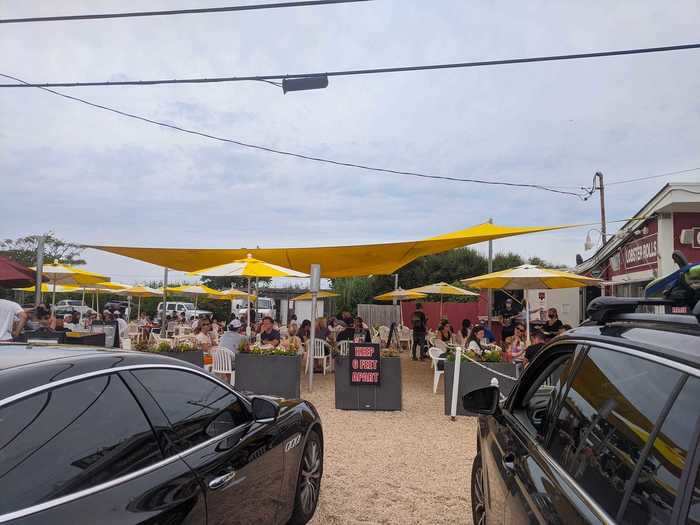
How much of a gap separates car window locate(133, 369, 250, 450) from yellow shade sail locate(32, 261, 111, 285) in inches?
478

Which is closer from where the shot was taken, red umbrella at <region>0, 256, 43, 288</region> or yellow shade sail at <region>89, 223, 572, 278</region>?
red umbrella at <region>0, 256, 43, 288</region>

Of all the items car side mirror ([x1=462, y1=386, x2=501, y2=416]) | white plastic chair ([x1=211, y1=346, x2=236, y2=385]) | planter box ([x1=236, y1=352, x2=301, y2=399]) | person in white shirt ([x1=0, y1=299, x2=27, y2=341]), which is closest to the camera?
car side mirror ([x1=462, y1=386, x2=501, y2=416])

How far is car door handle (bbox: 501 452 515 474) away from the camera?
2168mm

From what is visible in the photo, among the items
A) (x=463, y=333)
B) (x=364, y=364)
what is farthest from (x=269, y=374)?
(x=463, y=333)

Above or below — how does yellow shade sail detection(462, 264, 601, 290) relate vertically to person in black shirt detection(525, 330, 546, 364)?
above

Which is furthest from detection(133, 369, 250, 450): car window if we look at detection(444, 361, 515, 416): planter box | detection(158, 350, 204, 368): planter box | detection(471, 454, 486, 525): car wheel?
detection(158, 350, 204, 368): planter box

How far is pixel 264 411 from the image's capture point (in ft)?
9.68

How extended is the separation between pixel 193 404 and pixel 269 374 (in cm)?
561

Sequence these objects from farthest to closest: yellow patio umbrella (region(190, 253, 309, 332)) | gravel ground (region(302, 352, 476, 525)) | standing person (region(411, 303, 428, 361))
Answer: standing person (region(411, 303, 428, 361)), yellow patio umbrella (region(190, 253, 309, 332)), gravel ground (region(302, 352, 476, 525))

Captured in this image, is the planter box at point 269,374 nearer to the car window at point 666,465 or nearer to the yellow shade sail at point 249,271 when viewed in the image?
the yellow shade sail at point 249,271

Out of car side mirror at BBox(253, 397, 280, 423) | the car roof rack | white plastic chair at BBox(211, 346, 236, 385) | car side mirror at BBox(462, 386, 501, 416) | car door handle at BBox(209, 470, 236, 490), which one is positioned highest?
the car roof rack

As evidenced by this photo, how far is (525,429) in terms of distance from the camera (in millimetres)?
2375

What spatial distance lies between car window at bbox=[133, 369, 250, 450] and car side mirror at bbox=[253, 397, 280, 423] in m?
0.07

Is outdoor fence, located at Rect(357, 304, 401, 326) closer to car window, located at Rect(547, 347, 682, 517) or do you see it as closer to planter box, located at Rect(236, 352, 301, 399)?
planter box, located at Rect(236, 352, 301, 399)
